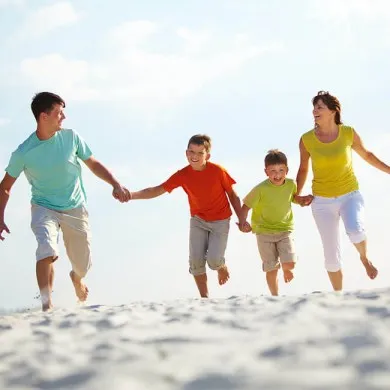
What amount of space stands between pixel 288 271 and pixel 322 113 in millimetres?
1989

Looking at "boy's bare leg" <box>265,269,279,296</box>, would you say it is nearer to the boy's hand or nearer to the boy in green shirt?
the boy in green shirt

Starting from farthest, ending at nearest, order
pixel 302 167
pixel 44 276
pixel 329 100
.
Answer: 1. pixel 302 167
2. pixel 329 100
3. pixel 44 276

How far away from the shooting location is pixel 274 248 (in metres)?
8.24

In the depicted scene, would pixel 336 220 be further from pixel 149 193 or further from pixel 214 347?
pixel 214 347

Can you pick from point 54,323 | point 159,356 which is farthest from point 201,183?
point 159,356

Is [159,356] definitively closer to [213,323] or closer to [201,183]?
[213,323]

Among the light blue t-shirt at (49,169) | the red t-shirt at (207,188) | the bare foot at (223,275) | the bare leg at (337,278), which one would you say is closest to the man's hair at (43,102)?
the light blue t-shirt at (49,169)

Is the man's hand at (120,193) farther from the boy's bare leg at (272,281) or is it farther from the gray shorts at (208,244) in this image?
the boy's bare leg at (272,281)

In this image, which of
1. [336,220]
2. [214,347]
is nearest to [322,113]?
[336,220]

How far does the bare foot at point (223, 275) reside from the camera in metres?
8.00

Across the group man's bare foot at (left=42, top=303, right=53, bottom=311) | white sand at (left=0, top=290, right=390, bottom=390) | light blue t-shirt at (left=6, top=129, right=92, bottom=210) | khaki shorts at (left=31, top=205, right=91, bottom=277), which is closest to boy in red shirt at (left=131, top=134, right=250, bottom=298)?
khaki shorts at (left=31, top=205, right=91, bottom=277)

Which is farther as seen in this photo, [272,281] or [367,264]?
[272,281]

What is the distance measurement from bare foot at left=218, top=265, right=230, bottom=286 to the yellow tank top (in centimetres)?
141

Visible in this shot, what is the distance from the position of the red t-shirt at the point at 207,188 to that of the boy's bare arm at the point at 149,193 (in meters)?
0.15
